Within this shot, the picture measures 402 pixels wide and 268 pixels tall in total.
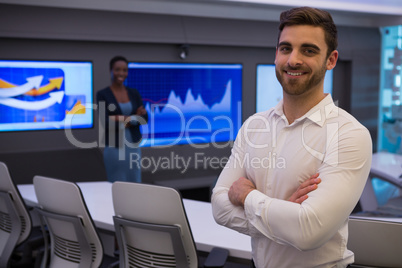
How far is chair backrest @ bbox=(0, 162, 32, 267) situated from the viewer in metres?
3.51

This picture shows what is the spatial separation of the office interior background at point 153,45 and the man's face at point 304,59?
12.3 feet

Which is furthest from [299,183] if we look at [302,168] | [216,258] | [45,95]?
[45,95]

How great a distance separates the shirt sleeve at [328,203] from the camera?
63.7 inches

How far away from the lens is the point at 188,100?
6.76 metres

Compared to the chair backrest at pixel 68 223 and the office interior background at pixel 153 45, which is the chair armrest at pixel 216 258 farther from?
the office interior background at pixel 153 45

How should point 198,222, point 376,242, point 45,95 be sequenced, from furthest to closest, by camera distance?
point 45,95
point 198,222
point 376,242

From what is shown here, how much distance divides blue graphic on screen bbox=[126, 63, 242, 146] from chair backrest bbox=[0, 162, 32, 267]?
2.80 metres

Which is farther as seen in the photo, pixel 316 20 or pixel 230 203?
pixel 230 203

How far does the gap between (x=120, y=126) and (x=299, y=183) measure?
3.46 m

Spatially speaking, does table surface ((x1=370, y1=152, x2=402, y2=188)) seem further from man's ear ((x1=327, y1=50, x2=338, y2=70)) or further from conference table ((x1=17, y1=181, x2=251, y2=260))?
man's ear ((x1=327, y1=50, x2=338, y2=70))

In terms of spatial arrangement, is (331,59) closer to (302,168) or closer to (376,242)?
(302,168)

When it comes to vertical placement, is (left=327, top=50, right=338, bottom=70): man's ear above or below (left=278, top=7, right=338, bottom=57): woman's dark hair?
below

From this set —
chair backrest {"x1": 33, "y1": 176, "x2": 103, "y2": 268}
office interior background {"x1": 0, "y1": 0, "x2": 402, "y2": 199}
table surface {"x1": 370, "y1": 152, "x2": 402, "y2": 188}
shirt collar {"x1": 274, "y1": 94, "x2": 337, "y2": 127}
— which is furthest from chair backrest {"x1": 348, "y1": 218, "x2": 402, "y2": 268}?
office interior background {"x1": 0, "y1": 0, "x2": 402, "y2": 199}

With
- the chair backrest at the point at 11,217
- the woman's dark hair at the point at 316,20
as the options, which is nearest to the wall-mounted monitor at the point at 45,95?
the chair backrest at the point at 11,217
